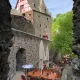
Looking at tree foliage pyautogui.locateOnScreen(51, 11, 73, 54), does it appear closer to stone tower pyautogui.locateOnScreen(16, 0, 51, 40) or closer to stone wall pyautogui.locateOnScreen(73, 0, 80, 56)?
stone tower pyautogui.locateOnScreen(16, 0, 51, 40)

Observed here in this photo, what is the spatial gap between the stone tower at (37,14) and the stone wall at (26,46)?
1588cm

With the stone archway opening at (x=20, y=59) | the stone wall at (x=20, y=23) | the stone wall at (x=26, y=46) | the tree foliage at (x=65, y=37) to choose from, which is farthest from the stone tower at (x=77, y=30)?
the tree foliage at (x=65, y=37)

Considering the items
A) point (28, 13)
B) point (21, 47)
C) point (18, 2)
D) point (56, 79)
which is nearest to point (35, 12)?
point (28, 13)

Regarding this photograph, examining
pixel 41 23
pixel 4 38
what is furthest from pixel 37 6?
pixel 4 38

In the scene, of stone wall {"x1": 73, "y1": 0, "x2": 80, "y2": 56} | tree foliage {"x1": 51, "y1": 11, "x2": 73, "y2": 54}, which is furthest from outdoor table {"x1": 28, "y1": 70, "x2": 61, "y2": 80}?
tree foliage {"x1": 51, "y1": 11, "x2": 73, "y2": 54}

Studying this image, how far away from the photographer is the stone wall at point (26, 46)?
18.6 metres

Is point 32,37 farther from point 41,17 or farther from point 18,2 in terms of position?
point 18,2

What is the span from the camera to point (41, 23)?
4003 centimetres

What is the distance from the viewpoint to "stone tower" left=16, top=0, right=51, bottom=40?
128 ft

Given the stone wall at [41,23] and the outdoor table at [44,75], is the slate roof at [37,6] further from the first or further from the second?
the outdoor table at [44,75]

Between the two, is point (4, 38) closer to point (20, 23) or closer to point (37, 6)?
point (20, 23)

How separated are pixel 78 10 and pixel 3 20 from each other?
1.31m

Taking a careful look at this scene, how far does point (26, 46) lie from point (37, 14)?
773 inches

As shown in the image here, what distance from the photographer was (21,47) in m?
20.0
